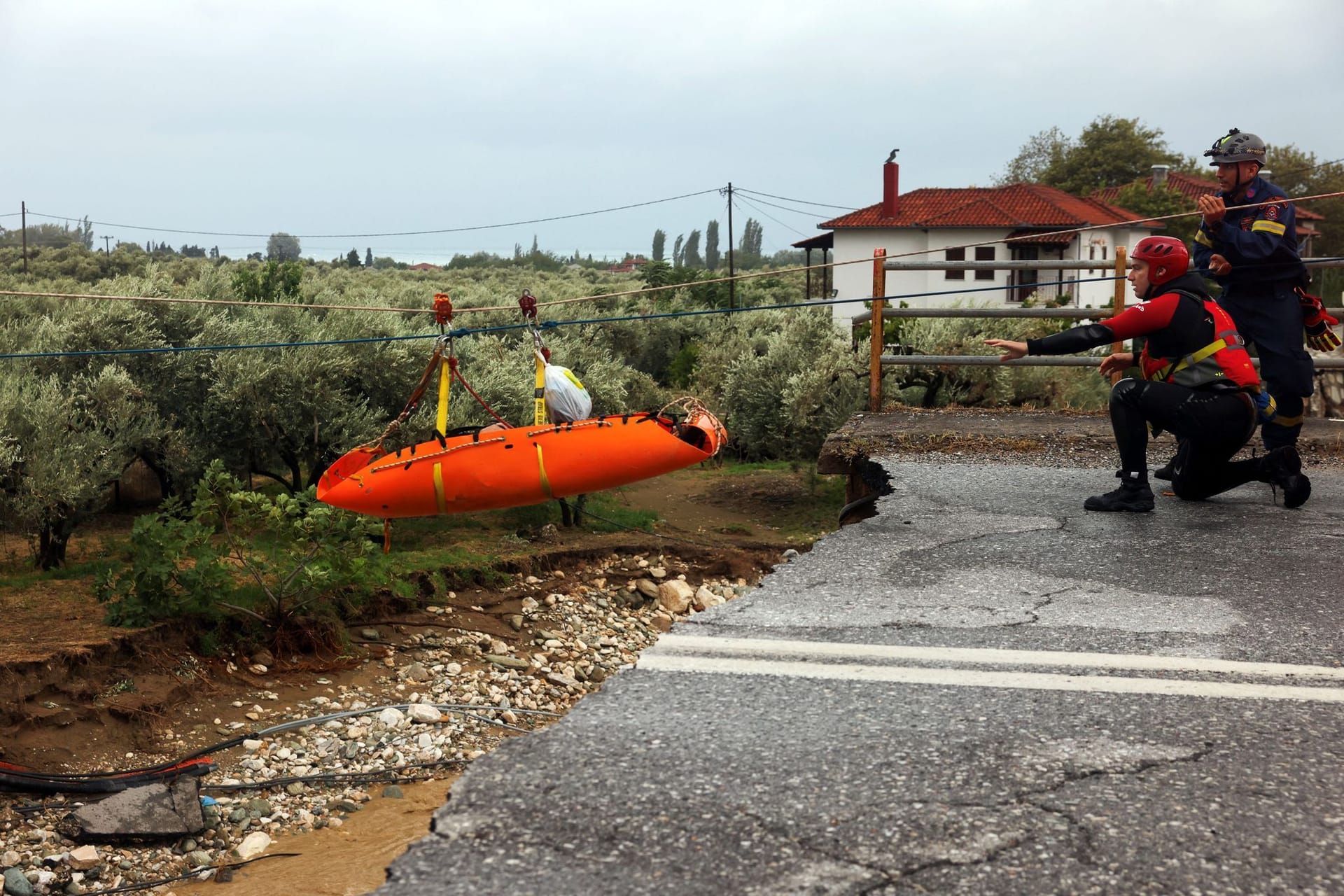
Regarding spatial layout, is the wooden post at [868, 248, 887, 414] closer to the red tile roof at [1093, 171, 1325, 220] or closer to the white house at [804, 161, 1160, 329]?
the white house at [804, 161, 1160, 329]

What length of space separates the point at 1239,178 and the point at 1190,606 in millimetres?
3533

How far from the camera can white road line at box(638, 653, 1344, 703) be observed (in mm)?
4891

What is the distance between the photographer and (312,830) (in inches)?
260

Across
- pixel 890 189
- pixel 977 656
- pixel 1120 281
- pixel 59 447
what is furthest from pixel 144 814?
pixel 890 189

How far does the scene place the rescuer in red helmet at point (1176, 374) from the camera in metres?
7.70

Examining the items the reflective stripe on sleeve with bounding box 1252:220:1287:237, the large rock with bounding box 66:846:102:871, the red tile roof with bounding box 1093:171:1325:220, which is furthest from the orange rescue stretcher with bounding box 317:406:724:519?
the red tile roof with bounding box 1093:171:1325:220

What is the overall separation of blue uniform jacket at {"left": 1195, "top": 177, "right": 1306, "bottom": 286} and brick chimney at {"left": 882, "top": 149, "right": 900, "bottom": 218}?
1569 inches

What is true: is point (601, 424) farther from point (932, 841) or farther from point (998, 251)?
point (998, 251)

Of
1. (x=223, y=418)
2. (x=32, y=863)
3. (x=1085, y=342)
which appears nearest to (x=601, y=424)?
(x=1085, y=342)

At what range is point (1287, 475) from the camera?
8039mm

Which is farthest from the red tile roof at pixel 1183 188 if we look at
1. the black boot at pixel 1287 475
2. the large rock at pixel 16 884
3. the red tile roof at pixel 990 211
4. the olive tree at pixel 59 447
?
the large rock at pixel 16 884

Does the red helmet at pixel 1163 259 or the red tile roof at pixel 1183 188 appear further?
the red tile roof at pixel 1183 188

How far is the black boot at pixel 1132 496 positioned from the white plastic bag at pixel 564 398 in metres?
3.37

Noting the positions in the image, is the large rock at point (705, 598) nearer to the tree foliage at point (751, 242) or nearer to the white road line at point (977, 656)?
the white road line at point (977, 656)
